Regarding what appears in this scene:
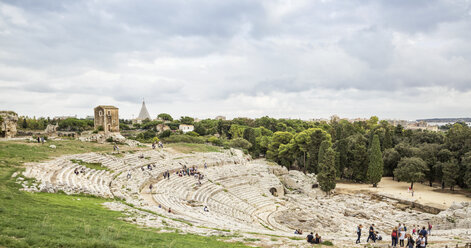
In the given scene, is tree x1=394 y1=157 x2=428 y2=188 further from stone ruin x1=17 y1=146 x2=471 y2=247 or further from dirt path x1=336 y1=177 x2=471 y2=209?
stone ruin x1=17 y1=146 x2=471 y2=247

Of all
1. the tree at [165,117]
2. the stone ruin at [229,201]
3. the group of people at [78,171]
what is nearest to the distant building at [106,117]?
the stone ruin at [229,201]

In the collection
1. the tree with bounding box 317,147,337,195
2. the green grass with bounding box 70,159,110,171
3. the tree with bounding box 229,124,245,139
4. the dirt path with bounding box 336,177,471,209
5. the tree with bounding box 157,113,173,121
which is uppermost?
the tree with bounding box 157,113,173,121

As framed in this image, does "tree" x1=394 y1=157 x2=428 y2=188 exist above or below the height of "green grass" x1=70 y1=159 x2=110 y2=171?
below

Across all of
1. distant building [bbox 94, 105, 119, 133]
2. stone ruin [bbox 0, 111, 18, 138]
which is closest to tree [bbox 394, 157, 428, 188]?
distant building [bbox 94, 105, 119, 133]

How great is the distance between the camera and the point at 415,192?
125 feet

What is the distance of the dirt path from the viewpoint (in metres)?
32.5

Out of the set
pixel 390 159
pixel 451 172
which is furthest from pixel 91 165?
pixel 390 159

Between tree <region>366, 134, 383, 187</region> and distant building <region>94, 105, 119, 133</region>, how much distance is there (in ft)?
142

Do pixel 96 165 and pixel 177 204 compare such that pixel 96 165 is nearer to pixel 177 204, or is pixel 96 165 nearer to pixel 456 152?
pixel 177 204

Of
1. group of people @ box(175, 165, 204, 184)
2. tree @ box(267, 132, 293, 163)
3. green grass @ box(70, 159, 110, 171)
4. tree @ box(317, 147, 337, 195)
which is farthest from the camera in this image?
tree @ box(267, 132, 293, 163)

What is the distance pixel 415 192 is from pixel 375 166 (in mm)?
6119

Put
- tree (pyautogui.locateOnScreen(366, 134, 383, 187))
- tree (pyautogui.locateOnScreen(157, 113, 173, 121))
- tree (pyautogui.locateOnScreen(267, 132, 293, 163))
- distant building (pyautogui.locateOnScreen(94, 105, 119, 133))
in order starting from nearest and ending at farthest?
tree (pyautogui.locateOnScreen(366, 134, 383, 187)) → distant building (pyautogui.locateOnScreen(94, 105, 119, 133)) → tree (pyautogui.locateOnScreen(267, 132, 293, 163)) → tree (pyautogui.locateOnScreen(157, 113, 173, 121))

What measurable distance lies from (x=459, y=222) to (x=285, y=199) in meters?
17.5

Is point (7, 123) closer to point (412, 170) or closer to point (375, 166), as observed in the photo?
point (375, 166)
